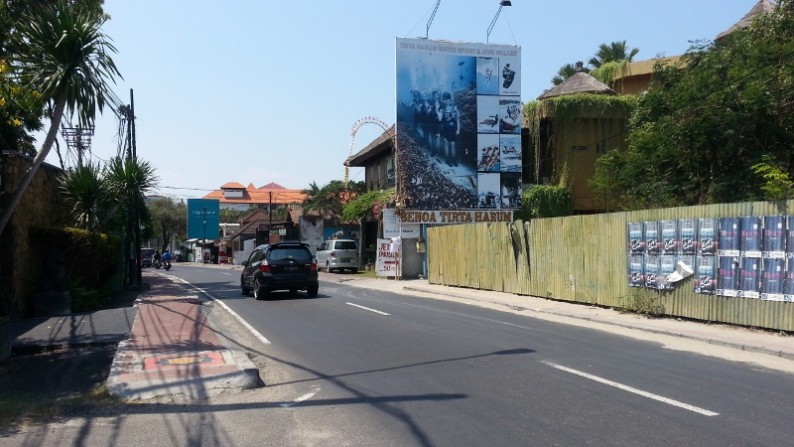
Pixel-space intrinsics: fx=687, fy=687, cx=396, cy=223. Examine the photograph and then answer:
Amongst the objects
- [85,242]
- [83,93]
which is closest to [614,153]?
[85,242]

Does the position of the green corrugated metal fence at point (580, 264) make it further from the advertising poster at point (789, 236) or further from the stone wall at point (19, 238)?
the stone wall at point (19, 238)

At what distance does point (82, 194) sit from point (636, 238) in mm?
14532

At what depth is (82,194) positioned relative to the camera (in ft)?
62.0

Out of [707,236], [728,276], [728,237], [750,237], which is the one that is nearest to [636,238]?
[707,236]

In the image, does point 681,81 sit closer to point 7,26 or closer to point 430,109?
point 430,109

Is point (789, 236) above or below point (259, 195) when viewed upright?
below

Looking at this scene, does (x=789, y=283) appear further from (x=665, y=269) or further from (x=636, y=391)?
(x=636, y=391)

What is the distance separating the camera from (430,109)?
32094mm

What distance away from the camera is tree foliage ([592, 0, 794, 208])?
745 inches

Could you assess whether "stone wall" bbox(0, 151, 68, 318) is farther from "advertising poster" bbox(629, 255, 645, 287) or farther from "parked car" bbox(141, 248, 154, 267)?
"parked car" bbox(141, 248, 154, 267)

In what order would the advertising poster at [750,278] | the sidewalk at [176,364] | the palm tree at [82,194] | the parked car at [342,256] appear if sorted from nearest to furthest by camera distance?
the sidewalk at [176,364], the advertising poster at [750,278], the palm tree at [82,194], the parked car at [342,256]

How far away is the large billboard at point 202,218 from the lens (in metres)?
64.2

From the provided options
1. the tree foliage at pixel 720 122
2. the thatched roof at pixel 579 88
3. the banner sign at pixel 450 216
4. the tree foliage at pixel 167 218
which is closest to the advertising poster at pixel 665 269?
the tree foliage at pixel 720 122

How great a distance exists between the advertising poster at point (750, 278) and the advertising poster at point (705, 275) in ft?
2.18
